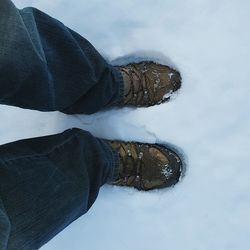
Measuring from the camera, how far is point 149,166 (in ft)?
3.24

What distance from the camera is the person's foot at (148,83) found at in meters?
0.96

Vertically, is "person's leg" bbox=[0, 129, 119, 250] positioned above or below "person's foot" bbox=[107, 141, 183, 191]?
above

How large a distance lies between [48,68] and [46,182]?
0.64 feet

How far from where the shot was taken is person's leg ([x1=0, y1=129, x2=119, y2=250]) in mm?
650

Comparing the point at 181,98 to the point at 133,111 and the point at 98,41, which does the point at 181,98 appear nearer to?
the point at 133,111

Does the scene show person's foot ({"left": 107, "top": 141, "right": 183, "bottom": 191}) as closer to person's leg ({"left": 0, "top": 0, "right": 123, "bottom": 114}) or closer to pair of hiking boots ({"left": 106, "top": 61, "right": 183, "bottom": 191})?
pair of hiking boots ({"left": 106, "top": 61, "right": 183, "bottom": 191})

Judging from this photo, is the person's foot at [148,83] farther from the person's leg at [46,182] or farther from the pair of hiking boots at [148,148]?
the person's leg at [46,182]

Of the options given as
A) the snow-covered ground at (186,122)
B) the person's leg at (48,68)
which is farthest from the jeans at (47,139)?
the snow-covered ground at (186,122)

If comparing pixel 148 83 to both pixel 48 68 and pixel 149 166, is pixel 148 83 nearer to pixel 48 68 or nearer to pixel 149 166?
pixel 149 166

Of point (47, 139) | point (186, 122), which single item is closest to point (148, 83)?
point (186, 122)

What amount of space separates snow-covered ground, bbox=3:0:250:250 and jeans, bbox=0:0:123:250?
10 centimetres

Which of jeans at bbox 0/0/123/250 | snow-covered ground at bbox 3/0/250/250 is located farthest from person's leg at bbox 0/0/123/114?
snow-covered ground at bbox 3/0/250/250

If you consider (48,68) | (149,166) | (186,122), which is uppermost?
(48,68)

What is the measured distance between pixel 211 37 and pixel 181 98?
0.14 meters
